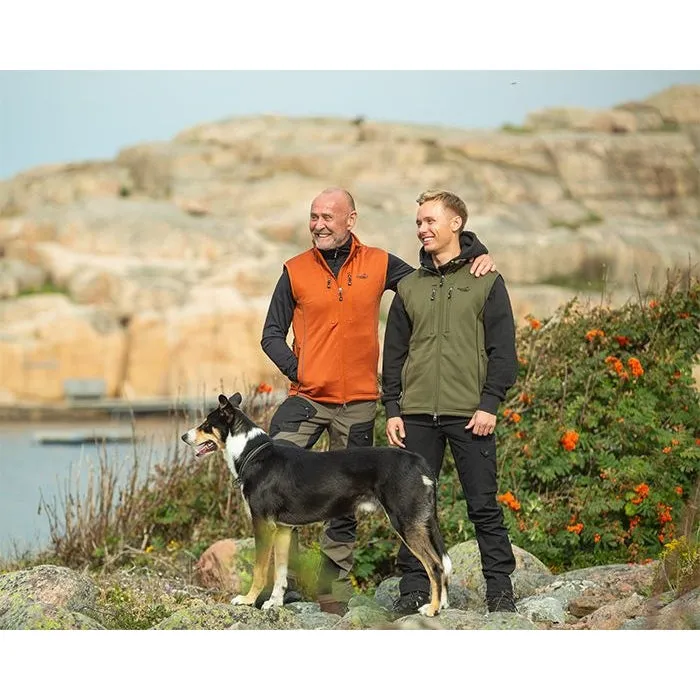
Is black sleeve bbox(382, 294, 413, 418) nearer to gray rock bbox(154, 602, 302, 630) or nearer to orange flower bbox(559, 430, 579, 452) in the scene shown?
gray rock bbox(154, 602, 302, 630)

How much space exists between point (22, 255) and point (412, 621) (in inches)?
1136

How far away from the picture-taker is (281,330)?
512cm

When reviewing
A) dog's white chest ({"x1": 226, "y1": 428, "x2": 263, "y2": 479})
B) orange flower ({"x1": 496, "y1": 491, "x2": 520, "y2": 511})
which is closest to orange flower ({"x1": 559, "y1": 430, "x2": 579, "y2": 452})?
orange flower ({"x1": 496, "y1": 491, "x2": 520, "y2": 511})

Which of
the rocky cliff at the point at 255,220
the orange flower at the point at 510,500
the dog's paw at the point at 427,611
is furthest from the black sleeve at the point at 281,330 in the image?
the rocky cliff at the point at 255,220

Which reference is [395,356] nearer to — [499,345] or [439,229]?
[499,345]

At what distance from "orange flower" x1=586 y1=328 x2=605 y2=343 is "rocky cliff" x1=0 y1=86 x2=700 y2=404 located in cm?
1764

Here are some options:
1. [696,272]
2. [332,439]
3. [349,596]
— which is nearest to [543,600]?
[349,596]

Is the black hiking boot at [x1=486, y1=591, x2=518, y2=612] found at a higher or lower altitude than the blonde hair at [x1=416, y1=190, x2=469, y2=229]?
lower

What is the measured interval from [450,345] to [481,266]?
1.19 feet

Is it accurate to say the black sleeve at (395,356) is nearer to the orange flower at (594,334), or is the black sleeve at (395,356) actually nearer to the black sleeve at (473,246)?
the black sleeve at (473,246)

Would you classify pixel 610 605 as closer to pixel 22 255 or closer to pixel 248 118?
pixel 22 255

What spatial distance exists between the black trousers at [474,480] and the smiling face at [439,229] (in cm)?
71

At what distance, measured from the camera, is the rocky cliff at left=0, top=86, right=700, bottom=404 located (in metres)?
27.8

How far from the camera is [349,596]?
5.21 meters
